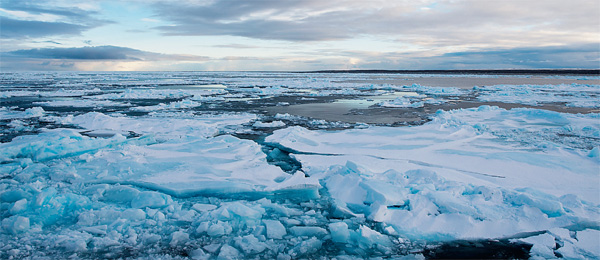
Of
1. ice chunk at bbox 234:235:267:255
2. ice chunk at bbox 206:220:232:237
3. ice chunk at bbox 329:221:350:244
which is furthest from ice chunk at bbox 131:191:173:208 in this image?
ice chunk at bbox 329:221:350:244

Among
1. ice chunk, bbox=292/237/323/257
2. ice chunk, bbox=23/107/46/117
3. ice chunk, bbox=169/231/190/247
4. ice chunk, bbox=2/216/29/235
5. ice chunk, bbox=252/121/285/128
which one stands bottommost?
ice chunk, bbox=292/237/323/257

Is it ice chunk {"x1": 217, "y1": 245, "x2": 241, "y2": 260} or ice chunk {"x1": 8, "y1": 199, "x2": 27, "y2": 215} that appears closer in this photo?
ice chunk {"x1": 217, "y1": 245, "x2": 241, "y2": 260}

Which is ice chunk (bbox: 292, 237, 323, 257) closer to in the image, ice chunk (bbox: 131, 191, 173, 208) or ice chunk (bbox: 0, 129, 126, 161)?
ice chunk (bbox: 131, 191, 173, 208)

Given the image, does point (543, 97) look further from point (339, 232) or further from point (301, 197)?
point (339, 232)

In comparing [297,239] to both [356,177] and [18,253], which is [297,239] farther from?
[18,253]

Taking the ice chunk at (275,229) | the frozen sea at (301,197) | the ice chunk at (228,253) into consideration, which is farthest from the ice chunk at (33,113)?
the ice chunk at (228,253)

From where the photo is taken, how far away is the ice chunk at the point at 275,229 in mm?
3312

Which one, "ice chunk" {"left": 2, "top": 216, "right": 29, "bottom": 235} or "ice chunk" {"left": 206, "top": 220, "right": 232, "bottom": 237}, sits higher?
"ice chunk" {"left": 2, "top": 216, "right": 29, "bottom": 235}

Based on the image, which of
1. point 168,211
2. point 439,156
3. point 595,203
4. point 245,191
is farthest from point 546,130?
point 168,211

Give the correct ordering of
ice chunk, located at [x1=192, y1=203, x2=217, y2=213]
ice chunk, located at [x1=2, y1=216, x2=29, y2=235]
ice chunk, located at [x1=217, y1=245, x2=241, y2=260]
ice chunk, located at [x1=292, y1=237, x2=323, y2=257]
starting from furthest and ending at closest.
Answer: ice chunk, located at [x1=192, y1=203, x2=217, y2=213], ice chunk, located at [x1=2, y1=216, x2=29, y2=235], ice chunk, located at [x1=292, y1=237, x2=323, y2=257], ice chunk, located at [x1=217, y1=245, x2=241, y2=260]

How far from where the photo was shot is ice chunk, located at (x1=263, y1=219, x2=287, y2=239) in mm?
3312

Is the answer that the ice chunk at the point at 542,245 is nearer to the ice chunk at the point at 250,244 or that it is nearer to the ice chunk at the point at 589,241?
the ice chunk at the point at 589,241

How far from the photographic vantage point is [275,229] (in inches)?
133

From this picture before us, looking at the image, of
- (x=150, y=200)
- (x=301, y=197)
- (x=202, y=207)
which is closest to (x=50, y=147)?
(x=150, y=200)
